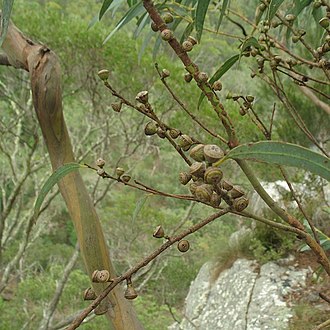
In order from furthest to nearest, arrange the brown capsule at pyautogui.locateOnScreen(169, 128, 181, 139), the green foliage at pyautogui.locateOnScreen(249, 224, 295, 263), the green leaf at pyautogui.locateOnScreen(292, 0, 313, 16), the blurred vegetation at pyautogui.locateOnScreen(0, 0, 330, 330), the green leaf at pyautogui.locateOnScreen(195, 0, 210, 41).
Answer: the blurred vegetation at pyautogui.locateOnScreen(0, 0, 330, 330) < the green foliage at pyautogui.locateOnScreen(249, 224, 295, 263) < the green leaf at pyautogui.locateOnScreen(292, 0, 313, 16) < the green leaf at pyautogui.locateOnScreen(195, 0, 210, 41) < the brown capsule at pyautogui.locateOnScreen(169, 128, 181, 139)

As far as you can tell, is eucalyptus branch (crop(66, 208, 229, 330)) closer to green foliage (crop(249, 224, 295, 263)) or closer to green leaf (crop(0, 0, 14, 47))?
green leaf (crop(0, 0, 14, 47))

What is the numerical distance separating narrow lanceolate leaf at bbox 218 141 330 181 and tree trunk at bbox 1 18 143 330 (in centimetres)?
24

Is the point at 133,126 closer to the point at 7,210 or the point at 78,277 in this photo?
the point at 7,210

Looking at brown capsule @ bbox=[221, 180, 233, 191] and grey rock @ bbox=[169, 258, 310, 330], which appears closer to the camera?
brown capsule @ bbox=[221, 180, 233, 191]

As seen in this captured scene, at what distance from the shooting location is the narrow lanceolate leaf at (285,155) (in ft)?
0.99

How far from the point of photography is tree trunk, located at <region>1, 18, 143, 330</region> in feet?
1.60

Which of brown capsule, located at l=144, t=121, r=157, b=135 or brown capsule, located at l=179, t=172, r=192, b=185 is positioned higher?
brown capsule, located at l=144, t=121, r=157, b=135

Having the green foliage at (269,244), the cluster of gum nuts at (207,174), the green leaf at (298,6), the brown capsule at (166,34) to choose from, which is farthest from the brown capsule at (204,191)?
the green foliage at (269,244)

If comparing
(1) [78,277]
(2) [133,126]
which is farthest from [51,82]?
(1) [78,277]

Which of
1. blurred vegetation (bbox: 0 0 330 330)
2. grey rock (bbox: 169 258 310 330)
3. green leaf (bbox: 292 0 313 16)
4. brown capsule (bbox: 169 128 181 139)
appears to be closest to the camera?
brown capsule (bbox: 169 128 181 139)

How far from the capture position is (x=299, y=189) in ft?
10.2

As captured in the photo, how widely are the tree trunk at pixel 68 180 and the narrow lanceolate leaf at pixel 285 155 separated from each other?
238mm

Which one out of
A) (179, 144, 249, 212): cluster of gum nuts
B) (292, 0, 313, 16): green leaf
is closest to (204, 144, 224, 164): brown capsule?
(179, 144, 249, 212): cluster of gum nuts

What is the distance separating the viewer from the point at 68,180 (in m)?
0.54
